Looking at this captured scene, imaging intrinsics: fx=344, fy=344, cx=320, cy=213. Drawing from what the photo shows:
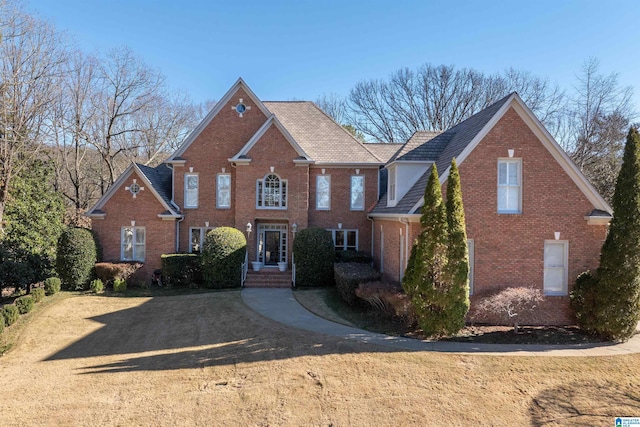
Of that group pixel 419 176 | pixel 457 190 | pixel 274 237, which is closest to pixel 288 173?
pixel 274 237

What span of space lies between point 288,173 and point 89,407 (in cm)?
1389

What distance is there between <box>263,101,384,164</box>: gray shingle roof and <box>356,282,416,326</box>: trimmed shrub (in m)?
→ 8.92

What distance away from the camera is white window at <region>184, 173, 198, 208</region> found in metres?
20.4

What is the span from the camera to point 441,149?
15469mm

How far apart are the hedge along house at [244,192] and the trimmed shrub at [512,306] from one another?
915cm

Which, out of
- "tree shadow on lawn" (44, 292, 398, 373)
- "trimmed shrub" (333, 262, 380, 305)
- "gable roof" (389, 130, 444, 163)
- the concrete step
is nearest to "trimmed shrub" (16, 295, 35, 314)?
"tree shadow on lawn" (44, 292, 398, 373)

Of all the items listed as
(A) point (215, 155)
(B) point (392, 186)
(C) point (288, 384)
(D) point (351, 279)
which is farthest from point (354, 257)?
(C) point (288, 384)

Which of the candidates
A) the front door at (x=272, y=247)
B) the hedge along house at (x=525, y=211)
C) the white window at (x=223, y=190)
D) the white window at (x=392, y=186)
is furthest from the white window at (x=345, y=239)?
the hedge along house at (x=525, y=211)

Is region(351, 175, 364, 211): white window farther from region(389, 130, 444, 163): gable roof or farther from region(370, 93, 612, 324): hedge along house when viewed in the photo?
region(370, 93, 612, 324): hedge along house

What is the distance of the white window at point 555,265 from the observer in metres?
12.1

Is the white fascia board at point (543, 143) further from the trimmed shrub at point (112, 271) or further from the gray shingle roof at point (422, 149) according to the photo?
the trimmed shrub at point (112, 271)

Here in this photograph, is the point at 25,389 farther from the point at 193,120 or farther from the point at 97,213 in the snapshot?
the point at 193,120

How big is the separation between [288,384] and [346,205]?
13.2m

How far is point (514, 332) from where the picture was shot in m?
11.1
